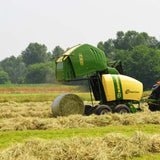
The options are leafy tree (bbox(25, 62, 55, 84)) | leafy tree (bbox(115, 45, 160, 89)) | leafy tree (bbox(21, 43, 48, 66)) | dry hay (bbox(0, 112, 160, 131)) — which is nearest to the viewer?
dry hay (bbox(0, 112, 160, 131))

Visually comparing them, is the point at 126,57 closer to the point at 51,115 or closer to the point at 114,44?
the point at 114,44

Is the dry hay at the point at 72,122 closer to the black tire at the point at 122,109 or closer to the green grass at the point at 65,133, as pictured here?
the green grass at the point at 65,133

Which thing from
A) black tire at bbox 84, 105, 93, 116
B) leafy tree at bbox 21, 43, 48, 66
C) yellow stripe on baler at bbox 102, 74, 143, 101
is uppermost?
leafy tree at bbox 21, 43, 48, 66

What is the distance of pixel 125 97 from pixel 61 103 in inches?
136

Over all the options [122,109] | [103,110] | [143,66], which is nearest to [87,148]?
[103,110]

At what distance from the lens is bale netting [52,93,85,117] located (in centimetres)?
1411

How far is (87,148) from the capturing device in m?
6.89

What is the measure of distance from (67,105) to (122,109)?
275 centimetres

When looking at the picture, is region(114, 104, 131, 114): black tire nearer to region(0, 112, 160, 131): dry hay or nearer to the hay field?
region(0, 112, 160, 131): dry hay

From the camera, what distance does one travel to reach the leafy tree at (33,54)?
14962cm

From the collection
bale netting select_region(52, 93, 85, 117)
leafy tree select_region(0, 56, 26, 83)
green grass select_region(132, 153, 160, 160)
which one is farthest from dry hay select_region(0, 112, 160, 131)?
leafy tree select_region(0, 56, 26, 83)

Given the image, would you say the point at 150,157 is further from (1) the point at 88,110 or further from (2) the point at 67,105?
(1) the point at 88,110

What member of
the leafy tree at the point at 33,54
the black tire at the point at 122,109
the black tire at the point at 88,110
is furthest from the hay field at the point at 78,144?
the leafy tree at the point at 33,54

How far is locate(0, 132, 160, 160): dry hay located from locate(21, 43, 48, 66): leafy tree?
144177 mm
